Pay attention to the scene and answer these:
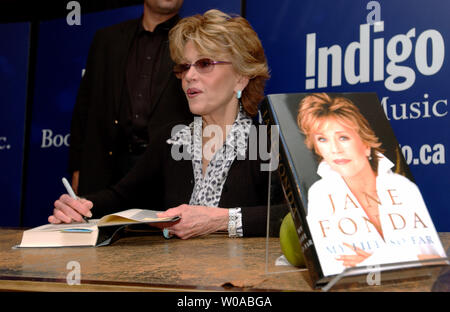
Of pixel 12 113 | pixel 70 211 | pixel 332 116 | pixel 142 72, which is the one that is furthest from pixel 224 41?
pixel 12 113

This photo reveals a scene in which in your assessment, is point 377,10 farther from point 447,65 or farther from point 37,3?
point 37,3

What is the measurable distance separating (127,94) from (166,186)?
32.9 inches

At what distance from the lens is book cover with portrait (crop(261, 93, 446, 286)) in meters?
0.68

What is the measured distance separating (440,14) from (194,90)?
1.44 meters

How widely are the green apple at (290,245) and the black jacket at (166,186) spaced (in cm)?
80

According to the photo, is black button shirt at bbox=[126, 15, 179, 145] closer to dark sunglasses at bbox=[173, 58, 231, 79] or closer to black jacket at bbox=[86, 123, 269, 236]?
black jacket at bbox=[86, 123, 269, 236]

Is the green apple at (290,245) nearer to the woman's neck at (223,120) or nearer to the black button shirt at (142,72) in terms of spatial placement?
the woman's neck at (223,120)

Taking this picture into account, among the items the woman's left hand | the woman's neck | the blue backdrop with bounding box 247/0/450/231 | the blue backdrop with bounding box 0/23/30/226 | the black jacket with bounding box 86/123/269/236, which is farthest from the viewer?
the blue backdrop with bounding box 0/23/30/226

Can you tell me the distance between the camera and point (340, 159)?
769 mm

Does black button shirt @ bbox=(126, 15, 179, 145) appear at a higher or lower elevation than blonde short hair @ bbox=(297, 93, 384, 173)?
higher

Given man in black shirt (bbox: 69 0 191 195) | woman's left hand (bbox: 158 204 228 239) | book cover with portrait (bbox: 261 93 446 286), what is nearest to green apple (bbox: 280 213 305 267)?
book cover with portrait (bbox: 261 93 446 286)

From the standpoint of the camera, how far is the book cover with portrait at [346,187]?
0.68m

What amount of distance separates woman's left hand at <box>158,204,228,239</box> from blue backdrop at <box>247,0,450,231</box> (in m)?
1.38

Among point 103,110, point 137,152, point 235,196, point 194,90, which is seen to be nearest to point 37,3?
point 103,110
